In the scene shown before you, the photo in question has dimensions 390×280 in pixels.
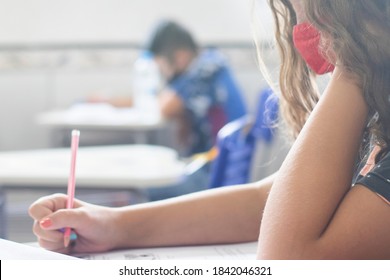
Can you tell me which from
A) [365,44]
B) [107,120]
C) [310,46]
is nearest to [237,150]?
[107,120]

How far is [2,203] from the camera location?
2660 mm

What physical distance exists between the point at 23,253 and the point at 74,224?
0.18 metres

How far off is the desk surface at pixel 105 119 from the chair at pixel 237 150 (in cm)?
124

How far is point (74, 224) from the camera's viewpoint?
103cm

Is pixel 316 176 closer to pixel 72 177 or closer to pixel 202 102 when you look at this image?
pixel 72 177

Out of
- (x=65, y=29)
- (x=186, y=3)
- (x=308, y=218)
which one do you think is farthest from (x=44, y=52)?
(x=308, y=218)

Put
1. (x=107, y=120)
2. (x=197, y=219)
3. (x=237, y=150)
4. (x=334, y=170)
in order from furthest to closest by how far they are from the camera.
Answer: (x=107, y=120) < (x=237, y=150) < (x=197, y=219) < (x=334, y=170)

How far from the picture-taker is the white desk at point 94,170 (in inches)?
89.9

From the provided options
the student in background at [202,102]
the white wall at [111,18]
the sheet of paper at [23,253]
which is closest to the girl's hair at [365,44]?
the sheet of paper at [23,253]

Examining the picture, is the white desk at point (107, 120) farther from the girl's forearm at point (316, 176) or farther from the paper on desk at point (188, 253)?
the girl's forearm at point (316, 176)

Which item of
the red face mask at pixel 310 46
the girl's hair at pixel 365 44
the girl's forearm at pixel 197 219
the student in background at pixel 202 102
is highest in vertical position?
the student in background at pixel 202 102

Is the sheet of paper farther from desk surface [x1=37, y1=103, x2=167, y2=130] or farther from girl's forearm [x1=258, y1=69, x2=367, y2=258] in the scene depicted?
desk surface [x1=37, y1=103, x2=167, y2=130]

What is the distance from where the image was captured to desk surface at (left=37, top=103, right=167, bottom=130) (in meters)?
4.01

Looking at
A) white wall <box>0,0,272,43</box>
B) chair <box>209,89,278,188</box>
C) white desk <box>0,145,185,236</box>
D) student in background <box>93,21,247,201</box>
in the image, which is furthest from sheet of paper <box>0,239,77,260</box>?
white wall <box>0,0,272,43</box>
